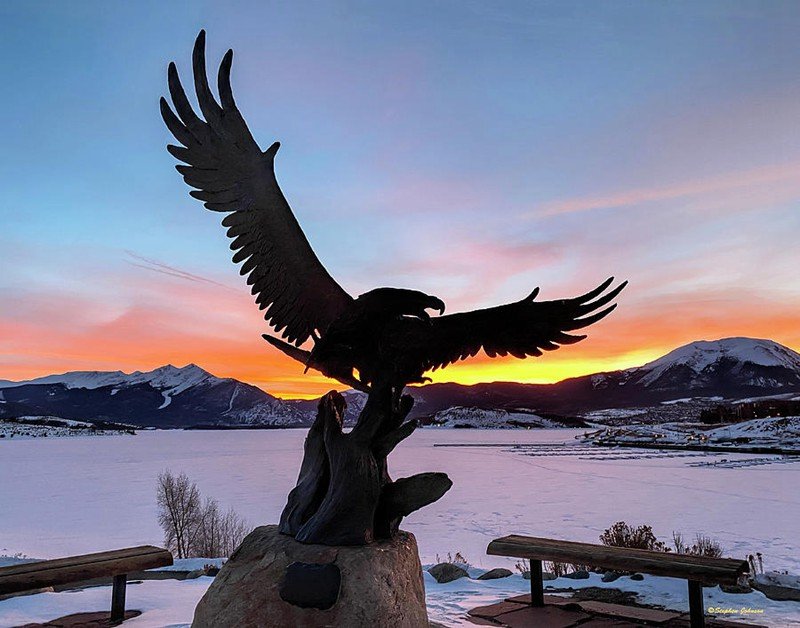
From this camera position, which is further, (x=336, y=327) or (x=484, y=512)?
(x=484, y=512)

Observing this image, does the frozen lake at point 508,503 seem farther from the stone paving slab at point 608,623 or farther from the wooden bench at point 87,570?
the wooden bench at point 87,570

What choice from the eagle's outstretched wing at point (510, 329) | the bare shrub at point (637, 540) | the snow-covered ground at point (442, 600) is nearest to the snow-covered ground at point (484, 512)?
the snow-covered ground at point (442, 600)

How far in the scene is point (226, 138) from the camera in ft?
14.0

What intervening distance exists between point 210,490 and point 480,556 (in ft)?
42.2

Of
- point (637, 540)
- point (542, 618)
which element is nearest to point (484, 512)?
point (637, 540)

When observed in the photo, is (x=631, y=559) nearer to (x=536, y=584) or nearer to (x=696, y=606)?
(x=696, y=606)

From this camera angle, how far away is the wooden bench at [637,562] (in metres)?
4.41

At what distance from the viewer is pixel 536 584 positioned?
566 centimetres

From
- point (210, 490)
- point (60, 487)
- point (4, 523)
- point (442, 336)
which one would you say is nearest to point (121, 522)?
point (4, 523)

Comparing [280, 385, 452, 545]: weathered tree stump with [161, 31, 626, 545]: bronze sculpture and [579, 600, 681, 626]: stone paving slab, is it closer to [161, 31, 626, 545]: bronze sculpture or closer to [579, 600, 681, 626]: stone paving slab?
[161, 31, 626, 545]: bronze sculpture

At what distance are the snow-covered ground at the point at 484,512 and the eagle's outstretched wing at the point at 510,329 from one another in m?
2.53

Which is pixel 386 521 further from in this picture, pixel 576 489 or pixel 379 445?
pixel 576 489

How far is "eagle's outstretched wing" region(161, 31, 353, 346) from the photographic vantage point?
4.24 metres

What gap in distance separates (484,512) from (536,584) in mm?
8079
